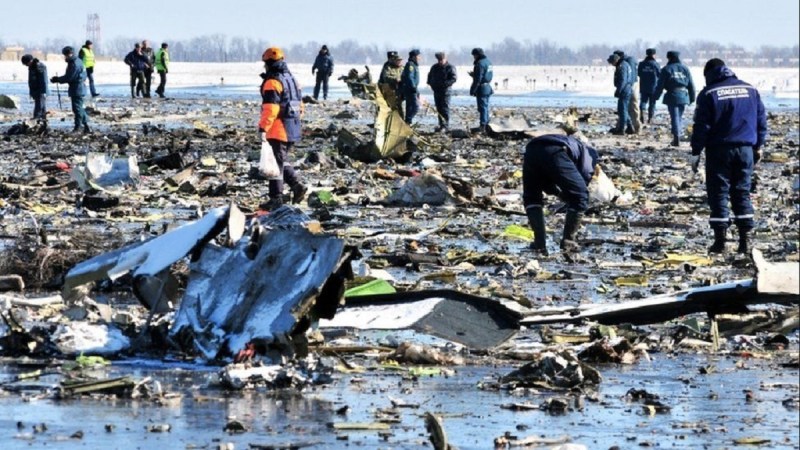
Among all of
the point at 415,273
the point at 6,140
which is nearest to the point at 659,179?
the point at 415,273

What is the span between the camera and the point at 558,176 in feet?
42.2

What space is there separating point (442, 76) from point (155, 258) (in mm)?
22110

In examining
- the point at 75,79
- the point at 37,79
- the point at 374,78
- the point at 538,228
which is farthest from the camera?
the point at 374,78

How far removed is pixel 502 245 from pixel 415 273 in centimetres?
198

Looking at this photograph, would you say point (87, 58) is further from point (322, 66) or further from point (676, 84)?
point (676, 84)

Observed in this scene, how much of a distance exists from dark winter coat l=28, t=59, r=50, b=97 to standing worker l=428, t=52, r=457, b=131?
23.1 ft

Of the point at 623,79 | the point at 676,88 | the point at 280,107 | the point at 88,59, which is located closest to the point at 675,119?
the point at 676,88

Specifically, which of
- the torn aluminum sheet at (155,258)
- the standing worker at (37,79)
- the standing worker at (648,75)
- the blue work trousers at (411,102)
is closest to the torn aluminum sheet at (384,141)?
the blue work trousers at (411,102)

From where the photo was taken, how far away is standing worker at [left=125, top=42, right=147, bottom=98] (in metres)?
44.0

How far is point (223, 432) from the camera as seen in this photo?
6.58 metres

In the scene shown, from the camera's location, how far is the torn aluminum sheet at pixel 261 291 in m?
7.97

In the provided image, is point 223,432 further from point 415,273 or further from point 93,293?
point 415,273

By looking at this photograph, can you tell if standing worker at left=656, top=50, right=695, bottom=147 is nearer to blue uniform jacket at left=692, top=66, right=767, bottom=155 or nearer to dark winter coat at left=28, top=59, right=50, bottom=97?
dark winter coat at left=28, top=59, right=50, bottom=97

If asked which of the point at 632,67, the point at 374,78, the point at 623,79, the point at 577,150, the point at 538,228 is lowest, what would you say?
the point at 374,78
